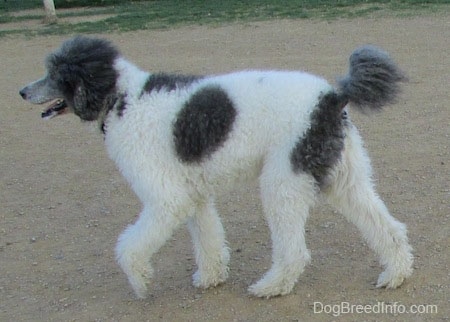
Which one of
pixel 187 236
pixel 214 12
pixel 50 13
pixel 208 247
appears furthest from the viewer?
pixel 50 13

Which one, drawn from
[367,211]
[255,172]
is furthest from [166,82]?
[367,211]

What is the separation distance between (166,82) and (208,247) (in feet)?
3.27

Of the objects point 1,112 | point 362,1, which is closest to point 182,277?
point 1,112

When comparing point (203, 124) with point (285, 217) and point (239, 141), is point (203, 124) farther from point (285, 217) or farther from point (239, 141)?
point (285, 217)

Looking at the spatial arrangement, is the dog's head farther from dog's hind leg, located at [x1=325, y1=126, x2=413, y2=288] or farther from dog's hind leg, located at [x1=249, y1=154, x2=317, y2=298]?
dog's hind leg, located at [x1=325, y1=126, x2=413, y2=288]

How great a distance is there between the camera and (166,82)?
4262mm

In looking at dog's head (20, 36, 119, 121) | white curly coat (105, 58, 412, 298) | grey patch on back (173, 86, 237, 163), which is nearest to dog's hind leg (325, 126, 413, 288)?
white curly coat (105, 58, 412, 298)

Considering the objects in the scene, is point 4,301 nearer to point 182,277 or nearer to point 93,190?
point 182,277

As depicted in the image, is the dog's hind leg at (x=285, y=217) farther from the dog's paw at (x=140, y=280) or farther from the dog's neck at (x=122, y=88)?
the dog's neck at (x=122, y=88)

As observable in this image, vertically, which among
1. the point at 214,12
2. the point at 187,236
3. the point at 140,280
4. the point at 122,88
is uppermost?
the point at 122,88

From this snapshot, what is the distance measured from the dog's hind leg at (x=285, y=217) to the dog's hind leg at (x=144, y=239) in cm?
52

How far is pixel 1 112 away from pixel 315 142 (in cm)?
597

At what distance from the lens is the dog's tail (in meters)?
4.05

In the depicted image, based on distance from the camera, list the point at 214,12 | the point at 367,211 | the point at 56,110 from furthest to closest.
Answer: the point at 214,12 → the point at 56,110 → the point at 367,211
